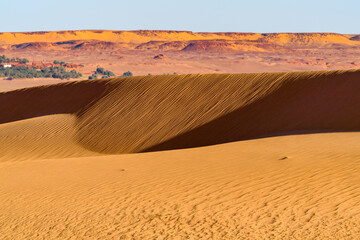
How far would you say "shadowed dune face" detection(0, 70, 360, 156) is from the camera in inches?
691

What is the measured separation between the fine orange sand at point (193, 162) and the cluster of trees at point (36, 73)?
51540mm

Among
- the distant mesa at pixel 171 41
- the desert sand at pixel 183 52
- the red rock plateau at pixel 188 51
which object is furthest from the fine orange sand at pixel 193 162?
the distant mesa at pixel 171 41

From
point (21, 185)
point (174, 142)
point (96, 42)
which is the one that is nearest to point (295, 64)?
point (96, 42)

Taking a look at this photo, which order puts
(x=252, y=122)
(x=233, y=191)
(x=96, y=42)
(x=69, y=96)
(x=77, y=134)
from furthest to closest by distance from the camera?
→ (x=96, y=42)
(x=69, y=96)
(x=77, y=134)
(x=252, y=122)
(x=233, y=191)

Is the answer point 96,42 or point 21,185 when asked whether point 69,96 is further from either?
point 96,42

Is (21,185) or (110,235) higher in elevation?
(21,185)

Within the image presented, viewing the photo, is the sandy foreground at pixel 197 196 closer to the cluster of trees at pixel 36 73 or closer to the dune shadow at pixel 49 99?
the dune shadow at pixel 49 99

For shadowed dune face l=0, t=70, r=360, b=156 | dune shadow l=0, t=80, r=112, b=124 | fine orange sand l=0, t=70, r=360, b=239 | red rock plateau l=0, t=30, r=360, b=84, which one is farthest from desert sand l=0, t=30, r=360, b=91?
fine orange sand l=0, t=70, r=360, b=239

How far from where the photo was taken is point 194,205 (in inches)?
310

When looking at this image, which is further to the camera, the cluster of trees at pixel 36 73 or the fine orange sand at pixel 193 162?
the cluster of trees at pixel 36 73

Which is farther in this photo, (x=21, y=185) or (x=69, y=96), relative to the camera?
(x=69, y=96)

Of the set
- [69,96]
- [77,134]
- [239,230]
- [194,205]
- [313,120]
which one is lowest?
[239,230]

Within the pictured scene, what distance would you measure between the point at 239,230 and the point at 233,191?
6.22ft

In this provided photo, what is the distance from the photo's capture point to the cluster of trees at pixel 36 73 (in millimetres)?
75431
